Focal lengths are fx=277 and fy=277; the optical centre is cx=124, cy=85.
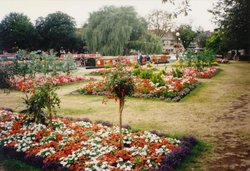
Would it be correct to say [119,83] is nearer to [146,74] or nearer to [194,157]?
[194,157]

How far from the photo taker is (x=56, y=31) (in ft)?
183

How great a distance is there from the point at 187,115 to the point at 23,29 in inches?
2126

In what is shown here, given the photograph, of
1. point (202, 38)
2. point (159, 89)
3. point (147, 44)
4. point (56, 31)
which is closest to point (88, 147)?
point (159, 89)

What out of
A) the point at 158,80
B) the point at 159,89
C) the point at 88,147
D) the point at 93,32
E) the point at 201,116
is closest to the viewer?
the point at 88,147

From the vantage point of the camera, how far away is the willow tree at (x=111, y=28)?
39.1 m

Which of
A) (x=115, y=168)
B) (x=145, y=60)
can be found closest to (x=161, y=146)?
(x=115, y=168)

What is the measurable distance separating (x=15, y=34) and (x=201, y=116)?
174 feet

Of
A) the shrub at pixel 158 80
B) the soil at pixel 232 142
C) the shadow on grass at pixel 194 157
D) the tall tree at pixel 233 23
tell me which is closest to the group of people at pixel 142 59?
the tall tree at pixel 233 23

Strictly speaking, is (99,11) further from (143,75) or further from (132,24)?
(143,75)

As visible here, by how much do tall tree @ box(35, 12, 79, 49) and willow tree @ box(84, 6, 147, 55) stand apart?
1700 centimetres

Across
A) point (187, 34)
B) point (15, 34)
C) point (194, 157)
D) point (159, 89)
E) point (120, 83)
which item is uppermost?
point (187, 34)

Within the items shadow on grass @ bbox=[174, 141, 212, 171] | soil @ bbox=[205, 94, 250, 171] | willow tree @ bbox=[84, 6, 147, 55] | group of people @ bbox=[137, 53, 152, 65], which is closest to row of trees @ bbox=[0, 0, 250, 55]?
willow tree @ bbox=[84, 6, 147, 55]

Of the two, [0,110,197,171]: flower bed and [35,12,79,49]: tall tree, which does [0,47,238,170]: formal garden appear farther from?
[35,12,79,49]: tall tree

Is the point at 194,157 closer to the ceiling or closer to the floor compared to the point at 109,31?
closer to the floor
